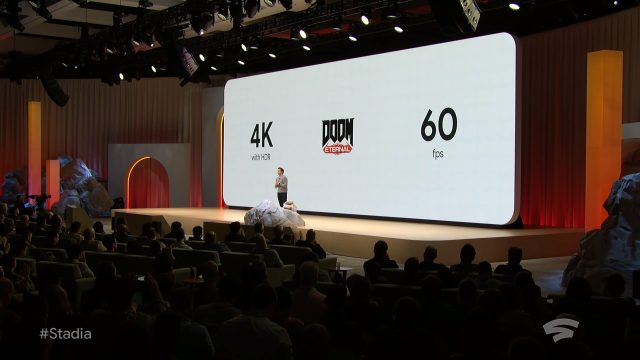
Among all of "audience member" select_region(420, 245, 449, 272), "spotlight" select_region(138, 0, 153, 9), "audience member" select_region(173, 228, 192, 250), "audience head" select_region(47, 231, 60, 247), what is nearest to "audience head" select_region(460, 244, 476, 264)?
"audience member" select_region(420, 245, 449, 272)

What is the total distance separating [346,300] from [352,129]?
9430 mm

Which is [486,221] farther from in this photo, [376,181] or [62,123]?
[62,123]

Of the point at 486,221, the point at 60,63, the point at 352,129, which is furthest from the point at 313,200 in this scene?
the point at 60,63

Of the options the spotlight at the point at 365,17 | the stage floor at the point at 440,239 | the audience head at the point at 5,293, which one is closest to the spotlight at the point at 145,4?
the spotlight at the point at 365,17

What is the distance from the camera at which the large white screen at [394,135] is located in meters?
11.2

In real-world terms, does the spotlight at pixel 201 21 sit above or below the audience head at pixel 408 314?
above

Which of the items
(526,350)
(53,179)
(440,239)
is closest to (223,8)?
(440,239)

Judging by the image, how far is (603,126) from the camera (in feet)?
30.9

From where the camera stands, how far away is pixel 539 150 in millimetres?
12883

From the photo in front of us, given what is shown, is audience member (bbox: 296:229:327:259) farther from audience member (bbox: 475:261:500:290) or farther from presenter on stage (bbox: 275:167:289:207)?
presenter on stage (bbox: 275:167:289:207)

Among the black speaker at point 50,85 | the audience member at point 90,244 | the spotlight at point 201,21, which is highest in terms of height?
the spotlight at point 201,21

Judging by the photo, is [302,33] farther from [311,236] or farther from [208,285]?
[208,285]

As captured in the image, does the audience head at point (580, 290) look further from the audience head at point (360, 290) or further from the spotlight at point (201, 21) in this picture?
the spotlight at point (201, 21)

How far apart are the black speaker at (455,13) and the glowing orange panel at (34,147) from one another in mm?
13648
